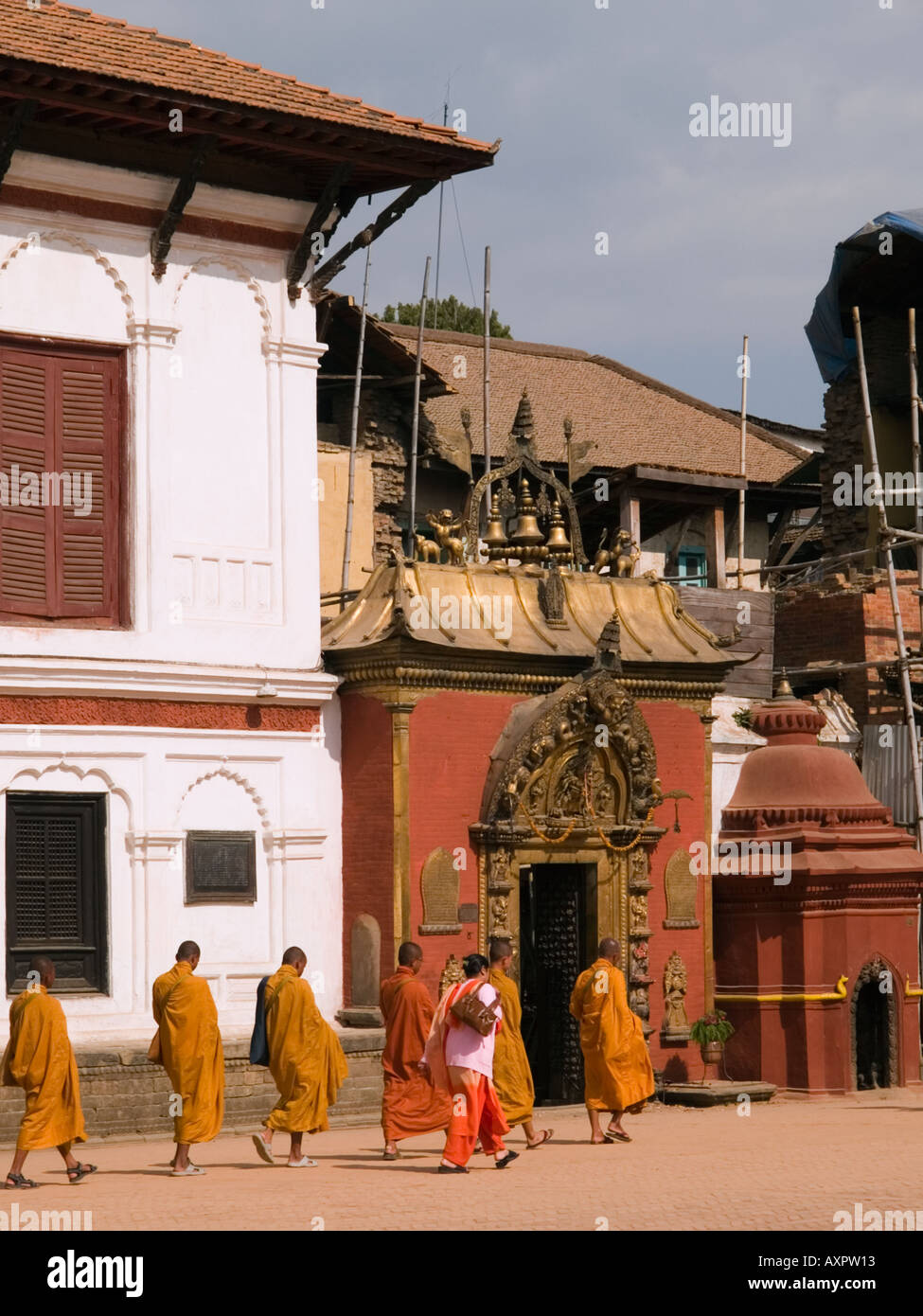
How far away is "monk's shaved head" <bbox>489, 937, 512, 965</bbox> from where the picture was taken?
16.4 meters

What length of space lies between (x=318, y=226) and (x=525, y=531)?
3.67 meters

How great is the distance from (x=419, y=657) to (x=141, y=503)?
110 inches

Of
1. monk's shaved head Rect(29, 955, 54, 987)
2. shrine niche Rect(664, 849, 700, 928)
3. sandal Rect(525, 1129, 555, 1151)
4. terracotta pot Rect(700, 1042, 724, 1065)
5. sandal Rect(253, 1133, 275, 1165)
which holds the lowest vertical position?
sandal Rect(525, 1129, 555, 1151)

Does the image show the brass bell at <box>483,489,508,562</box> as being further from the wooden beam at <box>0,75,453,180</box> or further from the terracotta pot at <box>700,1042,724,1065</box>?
the terracotta pot at <box>700,1042,724,1065</box>

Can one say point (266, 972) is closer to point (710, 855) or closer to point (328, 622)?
point (328, 622)

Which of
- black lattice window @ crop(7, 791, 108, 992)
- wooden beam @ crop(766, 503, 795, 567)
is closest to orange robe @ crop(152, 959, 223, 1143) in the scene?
black lattice window @ crop(7, 791, 108, 992)

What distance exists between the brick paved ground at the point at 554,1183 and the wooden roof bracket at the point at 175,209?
7.47 metres

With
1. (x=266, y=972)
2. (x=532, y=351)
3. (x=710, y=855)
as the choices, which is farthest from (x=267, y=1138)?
(x=532, y=351)

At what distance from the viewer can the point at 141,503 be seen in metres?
19.0

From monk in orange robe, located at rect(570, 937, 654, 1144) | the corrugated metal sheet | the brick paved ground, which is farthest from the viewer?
the corrugated metal sheet

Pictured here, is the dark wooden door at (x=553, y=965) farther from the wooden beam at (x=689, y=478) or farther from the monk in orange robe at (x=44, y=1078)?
the wooden beam at (x=689, y=478)

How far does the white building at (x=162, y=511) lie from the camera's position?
1834 cm

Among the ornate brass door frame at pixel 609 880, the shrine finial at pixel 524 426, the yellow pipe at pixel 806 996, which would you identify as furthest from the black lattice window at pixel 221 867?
the yellow pipe at pixel 806 996

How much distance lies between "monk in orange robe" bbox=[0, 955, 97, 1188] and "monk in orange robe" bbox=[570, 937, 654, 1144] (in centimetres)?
414
